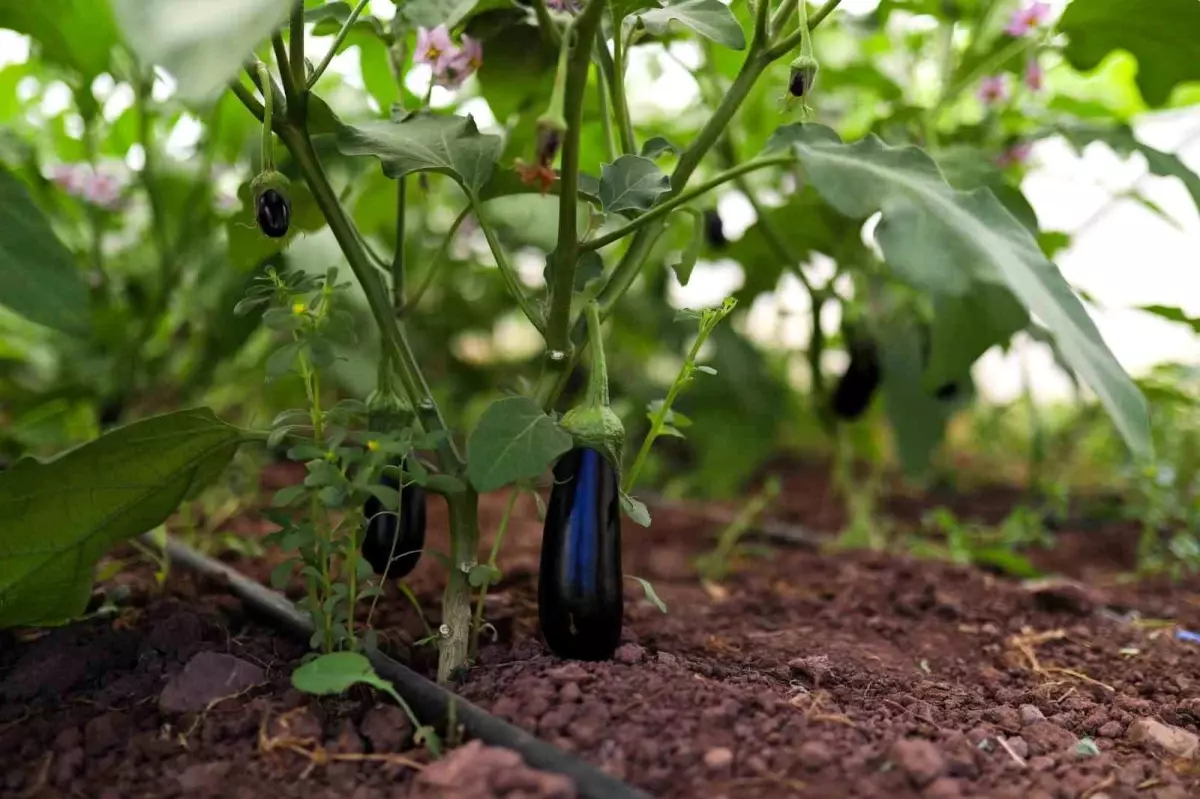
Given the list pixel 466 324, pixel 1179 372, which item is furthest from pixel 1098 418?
pixel 466 324

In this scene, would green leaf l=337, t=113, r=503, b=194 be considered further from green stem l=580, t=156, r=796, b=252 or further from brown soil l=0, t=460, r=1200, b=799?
brown soil l=0, t=460, r=1200, b=799

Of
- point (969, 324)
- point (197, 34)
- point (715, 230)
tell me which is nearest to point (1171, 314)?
point (715, 230)

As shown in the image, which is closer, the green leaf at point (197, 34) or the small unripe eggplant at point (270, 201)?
the green leaf at point (197, 34)

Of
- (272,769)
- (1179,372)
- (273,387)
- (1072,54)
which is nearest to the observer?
(272,769)

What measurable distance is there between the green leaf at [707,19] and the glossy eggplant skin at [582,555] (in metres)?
0.34

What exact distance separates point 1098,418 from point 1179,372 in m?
0.36

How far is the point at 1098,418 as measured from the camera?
203 centimetres

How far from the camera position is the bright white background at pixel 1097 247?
6.63 ft

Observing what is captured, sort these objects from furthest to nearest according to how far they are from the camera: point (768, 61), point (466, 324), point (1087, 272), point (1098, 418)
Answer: point (1087, 272) < point (466, 324) < point (1098, 418) < point (768, 61)

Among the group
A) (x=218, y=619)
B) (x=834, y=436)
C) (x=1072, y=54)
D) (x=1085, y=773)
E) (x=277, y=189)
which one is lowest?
(x=1085, y=773)

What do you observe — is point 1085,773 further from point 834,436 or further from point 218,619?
point 834,436

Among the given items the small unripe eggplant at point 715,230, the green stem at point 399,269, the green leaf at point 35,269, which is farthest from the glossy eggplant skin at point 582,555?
the small unripe eggplant at point 715,230

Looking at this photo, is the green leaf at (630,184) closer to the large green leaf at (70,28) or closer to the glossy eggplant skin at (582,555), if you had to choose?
the glossy eggplant skin at (582,555)

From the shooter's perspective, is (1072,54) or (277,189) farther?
(1072,54)
